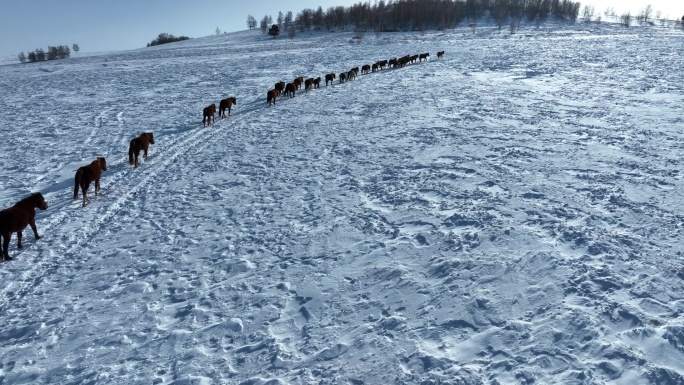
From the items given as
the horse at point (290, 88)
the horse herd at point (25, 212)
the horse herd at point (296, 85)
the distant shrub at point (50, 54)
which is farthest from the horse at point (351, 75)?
the distant shrub at point (50, 54)

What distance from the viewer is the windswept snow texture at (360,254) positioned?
4719mm

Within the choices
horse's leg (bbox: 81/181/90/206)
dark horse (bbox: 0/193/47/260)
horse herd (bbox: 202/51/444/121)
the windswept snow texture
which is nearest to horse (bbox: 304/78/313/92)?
horse herd (bbox: 202/51/444/121)

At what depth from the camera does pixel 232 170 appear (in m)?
11.2

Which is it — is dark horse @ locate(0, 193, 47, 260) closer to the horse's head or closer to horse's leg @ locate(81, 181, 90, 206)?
the horse's head

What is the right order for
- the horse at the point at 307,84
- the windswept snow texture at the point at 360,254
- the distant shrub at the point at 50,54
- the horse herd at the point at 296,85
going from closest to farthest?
the windswept snow texture at the point at 360,254 → the horse herd at the point at 296,85 → the horse at the point at 307,84 → the distant shrub at the point at 50,54

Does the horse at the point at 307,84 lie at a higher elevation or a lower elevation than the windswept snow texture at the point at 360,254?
higher

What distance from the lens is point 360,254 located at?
270 inches

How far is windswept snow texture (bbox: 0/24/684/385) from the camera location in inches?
186

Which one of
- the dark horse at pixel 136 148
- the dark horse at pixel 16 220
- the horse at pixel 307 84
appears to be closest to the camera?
the dark horse at pixel 16 220

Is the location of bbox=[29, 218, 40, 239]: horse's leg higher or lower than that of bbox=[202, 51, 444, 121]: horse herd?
lower

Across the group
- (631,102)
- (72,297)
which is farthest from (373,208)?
(631,102)

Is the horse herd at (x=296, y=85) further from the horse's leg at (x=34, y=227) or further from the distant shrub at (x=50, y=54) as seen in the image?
the distant shrub at (x=50, y=54)

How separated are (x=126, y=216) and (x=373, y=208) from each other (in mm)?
5178

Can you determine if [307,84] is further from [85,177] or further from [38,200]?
[38,200]
